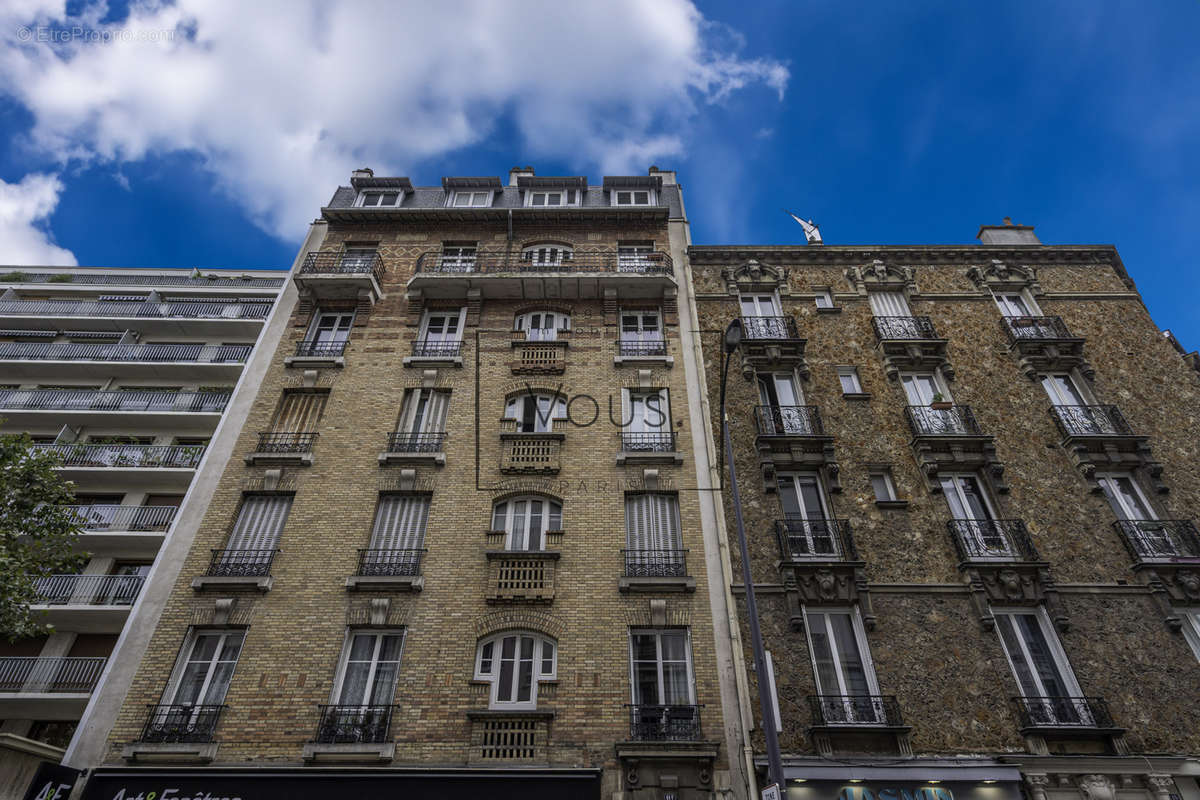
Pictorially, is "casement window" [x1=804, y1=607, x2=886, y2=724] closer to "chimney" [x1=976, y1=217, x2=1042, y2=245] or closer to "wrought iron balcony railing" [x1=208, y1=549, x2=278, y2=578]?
"wrought iron balcony railing" [x1=208, y1=549, x2=278, y2=578]

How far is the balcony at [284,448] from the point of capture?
16.3m

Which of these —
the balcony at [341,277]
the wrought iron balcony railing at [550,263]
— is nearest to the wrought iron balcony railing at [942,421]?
the wrought iron balcony railing at [550,263]

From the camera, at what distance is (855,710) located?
1272cm

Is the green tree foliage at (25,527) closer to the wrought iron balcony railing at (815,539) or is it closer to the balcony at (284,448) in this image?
the balcony at (284,448)

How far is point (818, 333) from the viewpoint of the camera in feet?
63.3

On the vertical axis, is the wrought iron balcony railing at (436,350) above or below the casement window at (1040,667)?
above

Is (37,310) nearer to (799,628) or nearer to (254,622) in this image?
(254,622)

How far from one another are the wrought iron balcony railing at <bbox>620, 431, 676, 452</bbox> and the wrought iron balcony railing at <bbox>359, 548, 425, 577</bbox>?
6.00m

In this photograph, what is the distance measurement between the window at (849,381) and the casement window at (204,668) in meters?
17.1

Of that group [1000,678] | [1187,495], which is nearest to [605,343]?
[1000,678]

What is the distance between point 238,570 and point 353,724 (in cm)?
491

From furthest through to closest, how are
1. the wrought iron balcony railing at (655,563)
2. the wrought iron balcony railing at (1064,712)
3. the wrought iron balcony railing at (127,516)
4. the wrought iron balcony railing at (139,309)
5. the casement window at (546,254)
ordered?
1. the wrought iron balcony railing at (139,309)
2. the casement window at (546,254)
3. the wrought iron balcony railing at (127,516)
4. the wrought iron balcony railing at (655,563)
5. the wrought iron balcony railing at (1064,712)

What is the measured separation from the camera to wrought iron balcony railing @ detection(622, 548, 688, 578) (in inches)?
568

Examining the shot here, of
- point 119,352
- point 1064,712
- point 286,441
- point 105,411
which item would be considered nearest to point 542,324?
→ point 286,441
